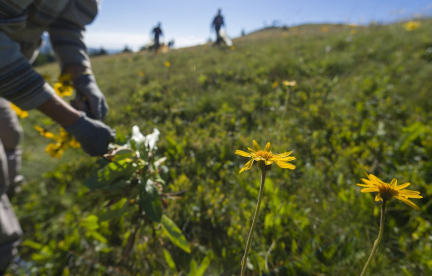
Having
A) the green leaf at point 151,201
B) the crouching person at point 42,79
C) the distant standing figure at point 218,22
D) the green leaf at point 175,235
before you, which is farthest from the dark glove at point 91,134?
the distant standing figure at point 218,22

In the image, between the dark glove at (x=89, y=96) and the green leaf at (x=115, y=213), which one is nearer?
the green leaf at (x=115, y=213)

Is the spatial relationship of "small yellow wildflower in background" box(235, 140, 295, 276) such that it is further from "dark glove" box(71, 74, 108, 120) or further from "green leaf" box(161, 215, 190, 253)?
"dark glove" box(71, 74, 108, 120)

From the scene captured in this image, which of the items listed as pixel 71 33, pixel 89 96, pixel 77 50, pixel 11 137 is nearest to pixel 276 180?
pixel 89 96

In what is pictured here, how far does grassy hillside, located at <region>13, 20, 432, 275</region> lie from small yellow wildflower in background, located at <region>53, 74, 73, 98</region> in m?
0.77

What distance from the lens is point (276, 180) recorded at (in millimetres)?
1753

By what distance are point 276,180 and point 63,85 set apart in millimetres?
1781

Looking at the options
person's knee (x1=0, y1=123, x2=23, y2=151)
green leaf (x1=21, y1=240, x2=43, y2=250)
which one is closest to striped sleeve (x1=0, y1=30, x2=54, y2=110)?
green leaf (x1=21, y1=240, x2=43, y2=250)

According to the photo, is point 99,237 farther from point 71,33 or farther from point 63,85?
point 71,33

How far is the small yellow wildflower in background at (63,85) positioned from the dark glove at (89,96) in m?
0.06

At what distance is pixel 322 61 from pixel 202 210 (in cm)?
332

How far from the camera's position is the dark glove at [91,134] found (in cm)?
144

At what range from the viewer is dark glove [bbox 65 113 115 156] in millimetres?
1443

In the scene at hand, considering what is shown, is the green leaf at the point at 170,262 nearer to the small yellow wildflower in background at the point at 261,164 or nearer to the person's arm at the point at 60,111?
the small yellow wildflower in background at the point at 261,164

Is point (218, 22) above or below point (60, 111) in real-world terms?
above
